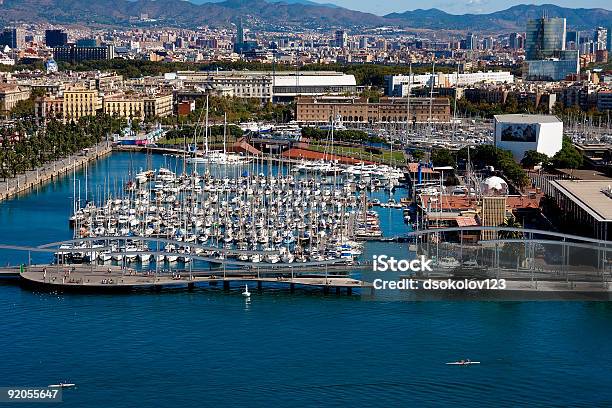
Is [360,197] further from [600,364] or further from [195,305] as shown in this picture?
[600,364]

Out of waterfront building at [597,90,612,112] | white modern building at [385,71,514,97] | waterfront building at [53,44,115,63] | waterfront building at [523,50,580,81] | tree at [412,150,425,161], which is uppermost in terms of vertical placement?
waterfront building at [53,44,115,63]

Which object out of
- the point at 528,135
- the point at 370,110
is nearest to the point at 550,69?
the point at 370,110

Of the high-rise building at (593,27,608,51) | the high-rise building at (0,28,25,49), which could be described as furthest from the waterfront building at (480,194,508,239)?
the high-rise building at (0,28,25,49)

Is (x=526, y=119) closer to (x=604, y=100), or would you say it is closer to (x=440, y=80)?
(x=604, y=100)

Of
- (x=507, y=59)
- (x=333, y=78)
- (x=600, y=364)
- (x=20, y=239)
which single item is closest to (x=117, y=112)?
(x=333, y=78)

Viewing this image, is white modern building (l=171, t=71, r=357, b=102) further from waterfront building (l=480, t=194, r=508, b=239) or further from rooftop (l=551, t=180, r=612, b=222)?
waterfront building (l=480, t=194, r=508, b=239)

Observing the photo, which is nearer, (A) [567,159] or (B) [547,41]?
(A) [567,159]
